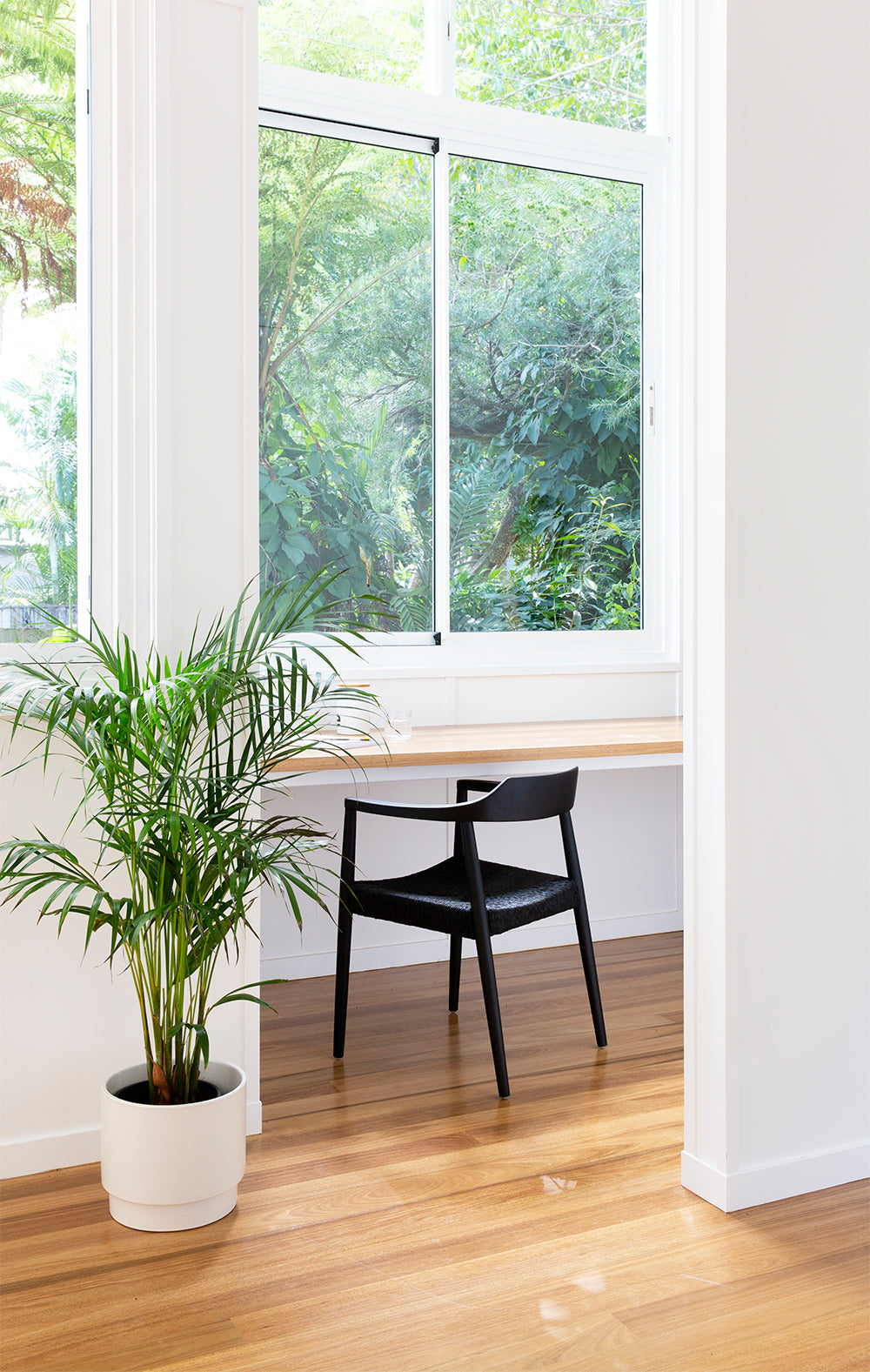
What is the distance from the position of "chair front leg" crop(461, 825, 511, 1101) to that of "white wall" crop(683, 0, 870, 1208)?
508mm

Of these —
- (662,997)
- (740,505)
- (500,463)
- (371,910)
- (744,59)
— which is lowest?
(662,997)

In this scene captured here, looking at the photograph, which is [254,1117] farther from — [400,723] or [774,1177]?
[400,723]

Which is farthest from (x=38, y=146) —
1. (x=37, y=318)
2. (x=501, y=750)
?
(x=501, y=750)

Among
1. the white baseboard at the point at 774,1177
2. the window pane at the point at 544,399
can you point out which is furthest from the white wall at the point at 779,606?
the window pane at the point at 544,399

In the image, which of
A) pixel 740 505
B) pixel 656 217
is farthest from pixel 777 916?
pixel 656 217

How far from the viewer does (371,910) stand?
2.71 m

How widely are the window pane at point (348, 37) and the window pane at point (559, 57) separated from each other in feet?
0.57

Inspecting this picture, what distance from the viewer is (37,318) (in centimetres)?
233

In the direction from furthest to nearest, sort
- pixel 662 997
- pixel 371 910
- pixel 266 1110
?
pixel 662 997 → pixel 371 910 → pixel 266 1110

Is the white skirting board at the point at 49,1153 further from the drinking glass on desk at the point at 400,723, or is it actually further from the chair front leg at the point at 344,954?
the drinking glass on desk at the point at 400,723

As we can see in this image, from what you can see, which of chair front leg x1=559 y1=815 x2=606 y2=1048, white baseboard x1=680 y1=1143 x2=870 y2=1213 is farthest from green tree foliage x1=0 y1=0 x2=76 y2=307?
white baseboard x1=680 y1=1143 x2=870 y2=1213

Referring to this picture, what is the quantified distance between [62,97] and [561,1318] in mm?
2434

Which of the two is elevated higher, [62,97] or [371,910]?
[62,97]

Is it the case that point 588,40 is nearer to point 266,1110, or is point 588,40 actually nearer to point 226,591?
point 226,591
